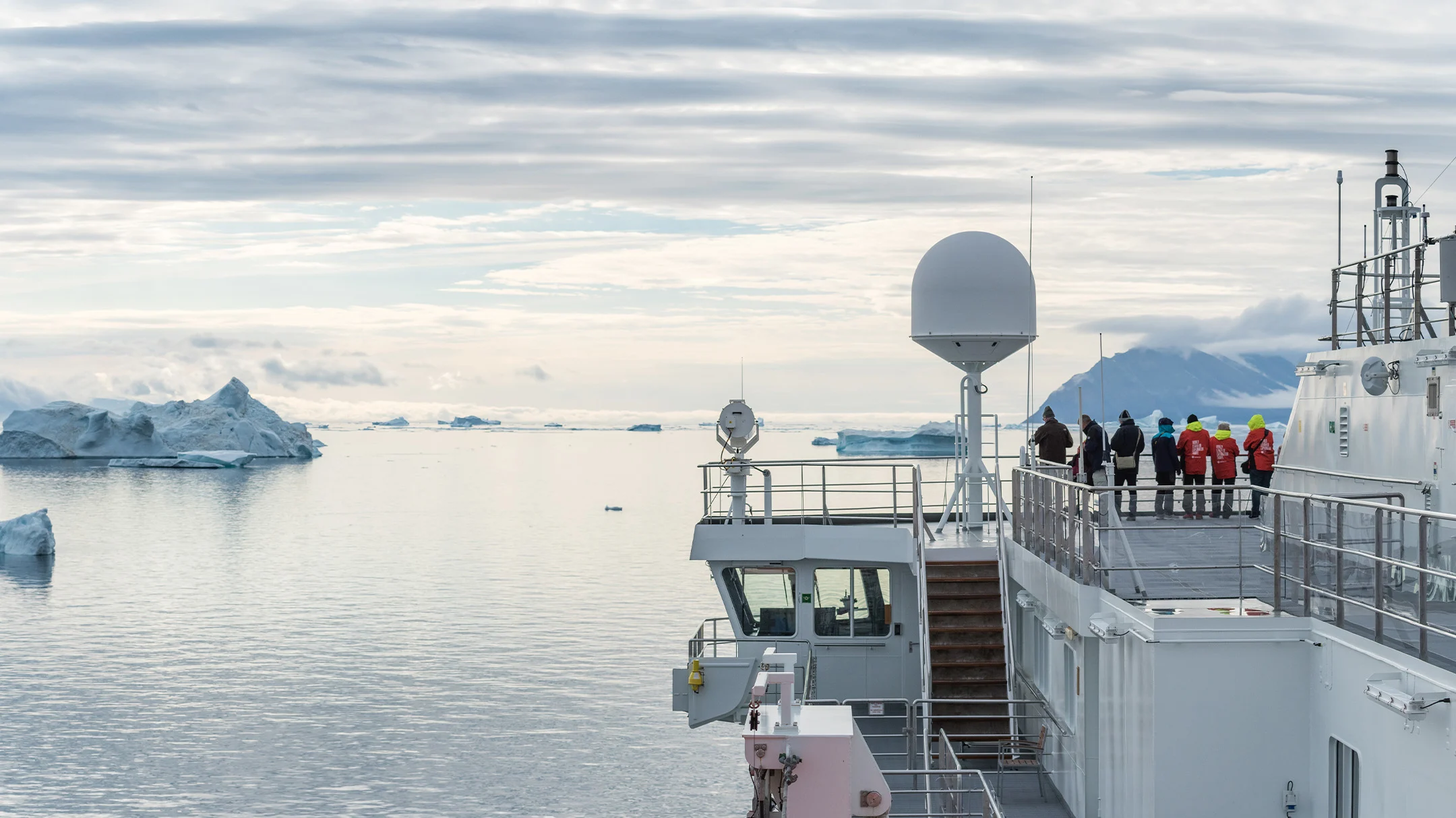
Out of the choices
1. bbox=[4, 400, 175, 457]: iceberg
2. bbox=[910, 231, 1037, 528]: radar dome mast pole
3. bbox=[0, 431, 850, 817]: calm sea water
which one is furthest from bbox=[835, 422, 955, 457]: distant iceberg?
bbox=[910, 231, 1037, 528]: radar dome mast pole

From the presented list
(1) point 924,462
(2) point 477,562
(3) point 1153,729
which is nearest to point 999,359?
(3) point 1153,729

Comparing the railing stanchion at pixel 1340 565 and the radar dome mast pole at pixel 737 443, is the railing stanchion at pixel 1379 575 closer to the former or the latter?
the railing stanchion at pixel 1340 565

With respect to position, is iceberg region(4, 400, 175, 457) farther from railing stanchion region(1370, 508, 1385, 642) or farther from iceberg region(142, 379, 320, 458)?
railing stanchion region(1370, 508, 1385, 642)

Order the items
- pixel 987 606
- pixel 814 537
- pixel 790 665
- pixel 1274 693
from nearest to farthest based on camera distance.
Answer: pixel 1274 693 → pixel 790 665 → pixel 987 606 → pixel 814 537

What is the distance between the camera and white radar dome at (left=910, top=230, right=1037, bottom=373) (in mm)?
22938

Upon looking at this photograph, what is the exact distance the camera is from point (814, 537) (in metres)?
21.9

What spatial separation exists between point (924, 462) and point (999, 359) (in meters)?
155

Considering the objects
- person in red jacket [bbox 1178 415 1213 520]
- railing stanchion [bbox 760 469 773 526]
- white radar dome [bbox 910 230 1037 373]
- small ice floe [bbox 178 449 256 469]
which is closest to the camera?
person in red jacket [bbox 1178 415 1213 520]

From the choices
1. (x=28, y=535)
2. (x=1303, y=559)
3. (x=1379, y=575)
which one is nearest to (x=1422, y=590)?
(x=1379, y=575)

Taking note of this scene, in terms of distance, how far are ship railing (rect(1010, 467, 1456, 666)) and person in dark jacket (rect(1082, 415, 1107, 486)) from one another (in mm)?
5742

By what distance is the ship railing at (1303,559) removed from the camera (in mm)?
9234

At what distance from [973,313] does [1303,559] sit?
490 inches

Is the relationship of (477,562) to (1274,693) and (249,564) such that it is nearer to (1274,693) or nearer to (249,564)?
(249,564)

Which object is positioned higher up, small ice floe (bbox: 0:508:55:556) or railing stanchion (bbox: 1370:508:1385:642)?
railing stanchion (bbox: 1370:508:1385:642)
